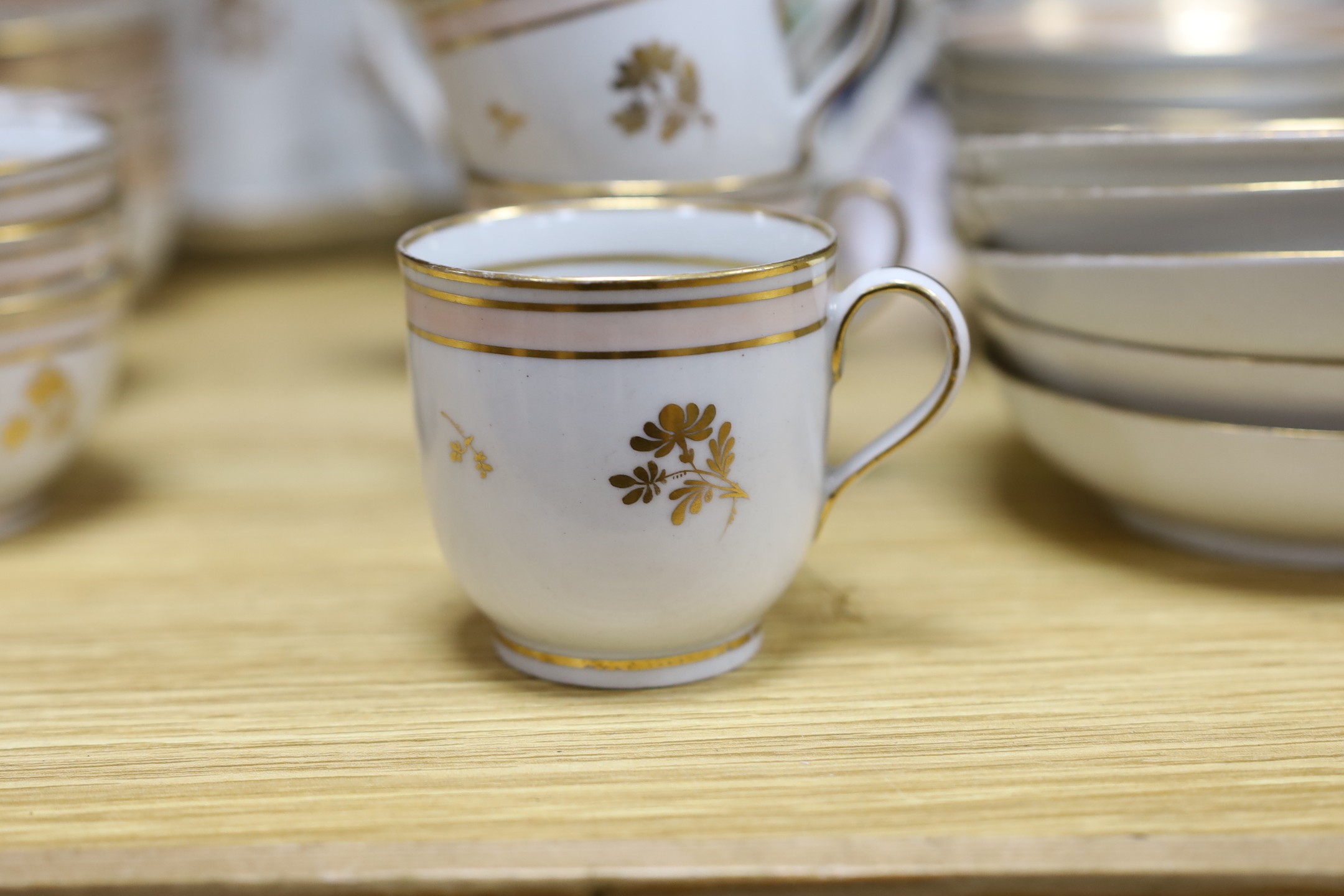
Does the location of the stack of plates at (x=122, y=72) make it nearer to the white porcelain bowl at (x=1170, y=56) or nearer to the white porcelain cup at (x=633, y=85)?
the white porcelain cup at (x=633, y=85)

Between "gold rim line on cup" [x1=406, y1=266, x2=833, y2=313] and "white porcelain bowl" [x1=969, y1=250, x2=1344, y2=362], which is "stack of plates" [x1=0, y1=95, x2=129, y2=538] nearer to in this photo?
"gold rim line on cup" [x1=406, y1=266, x2=833, y2=313]

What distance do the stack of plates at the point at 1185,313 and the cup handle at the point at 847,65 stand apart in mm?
79

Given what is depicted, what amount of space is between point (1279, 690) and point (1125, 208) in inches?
6.8

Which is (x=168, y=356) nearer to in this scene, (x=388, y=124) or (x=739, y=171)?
(x=388, y=124)

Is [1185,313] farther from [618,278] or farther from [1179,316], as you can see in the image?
[618,278]

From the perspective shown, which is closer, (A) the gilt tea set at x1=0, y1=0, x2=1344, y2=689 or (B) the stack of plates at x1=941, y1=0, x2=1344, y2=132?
(A) the gilt tea set at x1=0, y1=0, x2=1344, y2=689

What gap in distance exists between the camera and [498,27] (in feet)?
1.82

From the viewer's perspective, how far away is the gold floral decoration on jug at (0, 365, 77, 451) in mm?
540

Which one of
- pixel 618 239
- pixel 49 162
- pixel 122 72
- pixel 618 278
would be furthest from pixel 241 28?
pixel 618 278

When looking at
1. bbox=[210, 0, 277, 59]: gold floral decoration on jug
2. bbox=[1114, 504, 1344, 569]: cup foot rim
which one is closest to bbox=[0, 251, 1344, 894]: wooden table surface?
bbox=[1114, 504, 1344, 569]: cup foot rim

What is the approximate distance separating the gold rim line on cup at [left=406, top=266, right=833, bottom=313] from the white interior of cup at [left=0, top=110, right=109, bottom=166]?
11.6 inches

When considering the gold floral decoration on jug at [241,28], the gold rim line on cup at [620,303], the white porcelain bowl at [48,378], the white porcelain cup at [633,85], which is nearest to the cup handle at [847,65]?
the white porcelain cup at [633,85]

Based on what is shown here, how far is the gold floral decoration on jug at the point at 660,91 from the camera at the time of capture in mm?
546

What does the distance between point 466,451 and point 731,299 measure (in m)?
0.10
